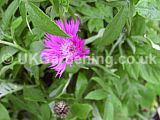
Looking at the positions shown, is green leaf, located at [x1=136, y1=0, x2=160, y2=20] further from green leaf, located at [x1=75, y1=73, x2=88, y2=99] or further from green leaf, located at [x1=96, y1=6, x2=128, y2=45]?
green leaf, located at [x1=75, y1=73, x2=88, y2=99]

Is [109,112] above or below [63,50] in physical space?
below

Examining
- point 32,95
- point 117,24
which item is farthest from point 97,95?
point 117,24

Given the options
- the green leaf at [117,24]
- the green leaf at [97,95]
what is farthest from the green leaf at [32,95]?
the green leaf at [117,24]

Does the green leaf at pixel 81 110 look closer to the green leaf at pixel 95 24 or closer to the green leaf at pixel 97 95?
the green leaf at pixel 97 95

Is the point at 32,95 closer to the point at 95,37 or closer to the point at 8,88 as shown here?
the point at 8,88

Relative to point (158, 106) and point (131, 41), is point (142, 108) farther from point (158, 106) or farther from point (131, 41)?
point (131, 41)

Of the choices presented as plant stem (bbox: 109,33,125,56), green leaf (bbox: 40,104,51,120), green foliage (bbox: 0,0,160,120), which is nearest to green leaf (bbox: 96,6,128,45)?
green foliage (bbox: 0,0,160,120)
